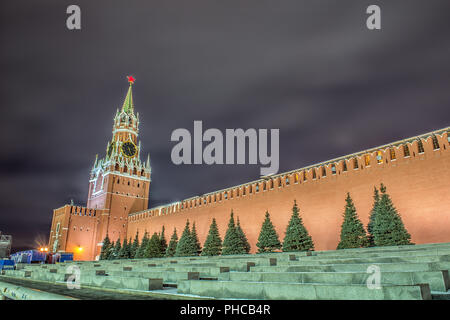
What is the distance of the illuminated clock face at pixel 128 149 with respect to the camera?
146 feet

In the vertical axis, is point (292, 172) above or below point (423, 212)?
above

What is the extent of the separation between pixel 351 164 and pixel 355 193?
1.72 metres

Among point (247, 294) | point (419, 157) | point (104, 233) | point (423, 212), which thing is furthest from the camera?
point (104, 233)

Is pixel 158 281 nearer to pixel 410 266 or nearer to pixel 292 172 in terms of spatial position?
pixel 410 266

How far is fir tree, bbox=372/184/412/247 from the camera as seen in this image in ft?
40.9

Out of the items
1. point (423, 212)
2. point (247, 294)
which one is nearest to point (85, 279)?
point (247, 294)

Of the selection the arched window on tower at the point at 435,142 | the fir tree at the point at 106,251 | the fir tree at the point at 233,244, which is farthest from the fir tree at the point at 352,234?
the fir tree at the point at 106,251

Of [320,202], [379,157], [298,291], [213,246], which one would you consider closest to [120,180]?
[213,246]

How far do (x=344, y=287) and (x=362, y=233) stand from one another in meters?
11.7

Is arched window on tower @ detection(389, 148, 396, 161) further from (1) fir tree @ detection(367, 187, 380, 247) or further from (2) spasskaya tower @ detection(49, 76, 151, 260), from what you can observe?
(2) spasskaya tower @ detection(49, 76, 151, 260)

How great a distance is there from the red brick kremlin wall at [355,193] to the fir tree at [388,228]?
150 centimetres

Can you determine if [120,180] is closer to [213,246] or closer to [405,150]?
[213,246]

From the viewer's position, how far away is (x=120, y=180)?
4150 cm

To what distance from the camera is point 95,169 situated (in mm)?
45375
